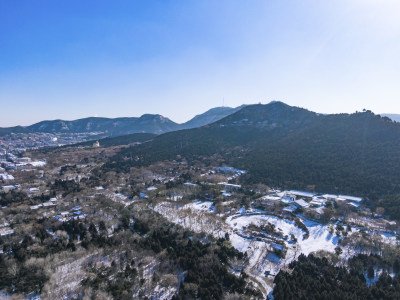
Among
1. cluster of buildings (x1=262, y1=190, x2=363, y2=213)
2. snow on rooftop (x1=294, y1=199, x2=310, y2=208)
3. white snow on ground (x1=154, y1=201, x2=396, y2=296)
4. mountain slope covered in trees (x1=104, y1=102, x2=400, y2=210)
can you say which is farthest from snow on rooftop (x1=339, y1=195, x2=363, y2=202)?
white snow on ground (x1=154, y1=201, x2=396, y2=296)

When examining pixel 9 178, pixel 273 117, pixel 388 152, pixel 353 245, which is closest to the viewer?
pixel 353 245

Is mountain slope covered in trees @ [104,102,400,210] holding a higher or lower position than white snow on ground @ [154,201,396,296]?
higher

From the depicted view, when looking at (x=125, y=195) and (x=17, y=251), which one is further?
(x=125, y=195)

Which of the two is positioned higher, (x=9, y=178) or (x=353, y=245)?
(x=9, y=178)

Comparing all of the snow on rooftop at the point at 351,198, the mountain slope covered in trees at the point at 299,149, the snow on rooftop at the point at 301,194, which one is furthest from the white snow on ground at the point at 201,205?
the snow on rooftop at the point at 351,198

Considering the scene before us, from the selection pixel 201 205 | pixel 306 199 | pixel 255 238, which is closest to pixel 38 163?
pixel 201 205

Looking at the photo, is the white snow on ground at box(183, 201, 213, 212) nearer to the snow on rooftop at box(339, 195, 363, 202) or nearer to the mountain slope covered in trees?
the mountain slope covered in trees

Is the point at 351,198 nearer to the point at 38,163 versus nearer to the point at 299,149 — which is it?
the point at 299,149

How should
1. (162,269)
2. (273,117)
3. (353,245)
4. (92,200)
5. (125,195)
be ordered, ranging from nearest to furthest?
(162,269)
(353,245)
(92,200)
(125,195)
(273,117)

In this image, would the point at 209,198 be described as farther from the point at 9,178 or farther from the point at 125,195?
the point at 9,178

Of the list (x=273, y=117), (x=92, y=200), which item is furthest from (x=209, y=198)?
(x=273, y=117)

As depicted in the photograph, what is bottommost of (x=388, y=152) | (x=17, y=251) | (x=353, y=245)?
(x=353, y=245)
